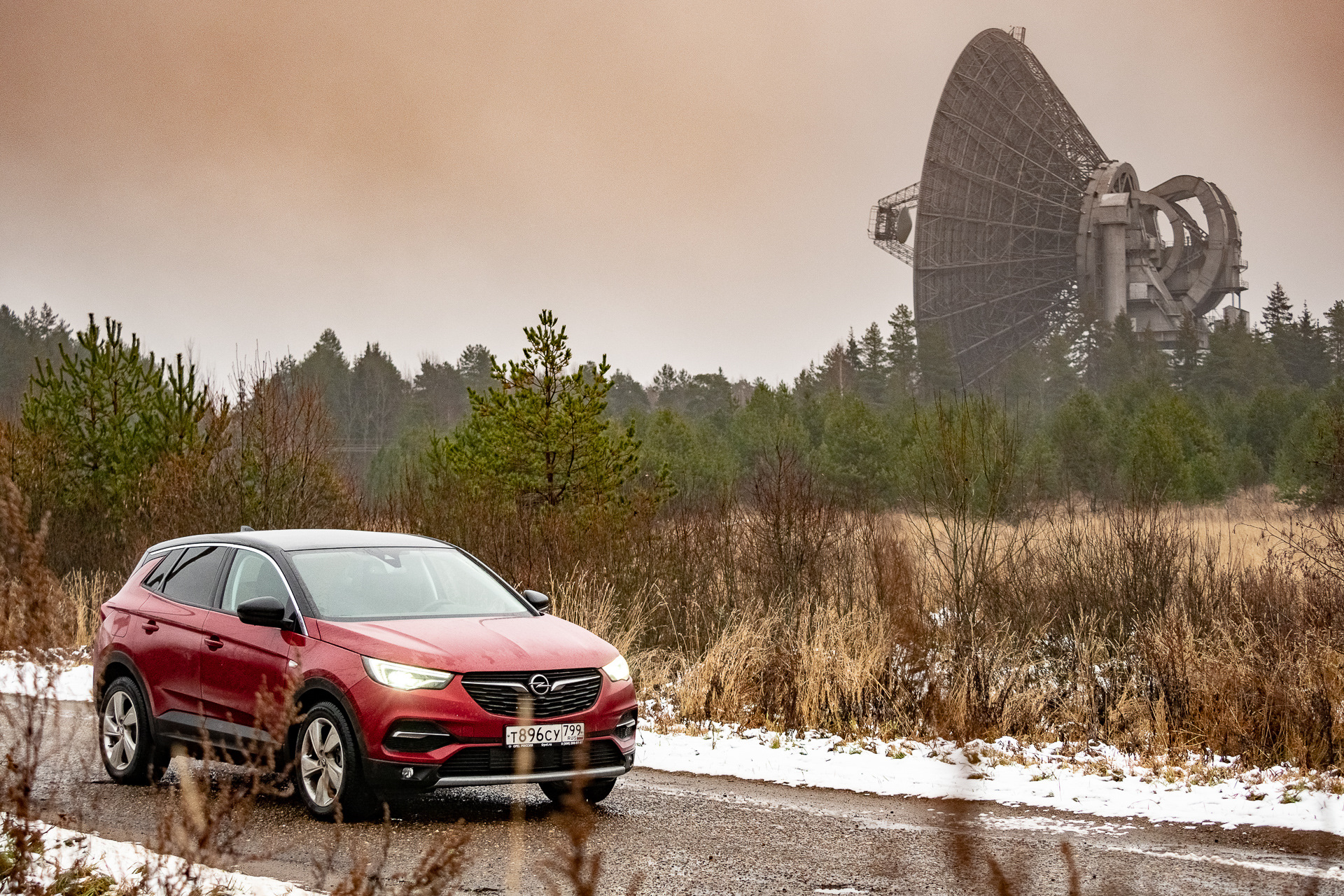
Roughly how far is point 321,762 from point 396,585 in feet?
4.71

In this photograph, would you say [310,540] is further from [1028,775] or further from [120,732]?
[1028,775]

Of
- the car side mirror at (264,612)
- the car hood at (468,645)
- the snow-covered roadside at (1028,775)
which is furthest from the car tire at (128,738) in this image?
the snow-covered roadside at (1028,775)

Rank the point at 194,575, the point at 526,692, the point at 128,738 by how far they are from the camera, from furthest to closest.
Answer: the point at 194,575
the point at 128,738
the point at 526,692

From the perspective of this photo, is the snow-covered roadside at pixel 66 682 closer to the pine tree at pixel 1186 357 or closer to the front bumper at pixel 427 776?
the front bumper at pixel 427 776

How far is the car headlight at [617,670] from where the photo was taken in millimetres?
8906

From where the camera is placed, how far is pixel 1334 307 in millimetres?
105312

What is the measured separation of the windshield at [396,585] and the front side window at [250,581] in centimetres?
17

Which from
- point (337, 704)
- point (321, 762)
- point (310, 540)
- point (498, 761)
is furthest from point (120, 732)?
point (498, 761)

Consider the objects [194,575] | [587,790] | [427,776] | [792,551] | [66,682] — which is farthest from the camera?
[792,551]

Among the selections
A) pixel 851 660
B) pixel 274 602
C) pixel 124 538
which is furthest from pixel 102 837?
pixel 124 538

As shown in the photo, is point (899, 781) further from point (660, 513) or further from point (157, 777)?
point (660, 513)

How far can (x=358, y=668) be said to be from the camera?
8.38m

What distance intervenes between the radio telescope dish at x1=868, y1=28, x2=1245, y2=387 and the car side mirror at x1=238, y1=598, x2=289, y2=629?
206 feet

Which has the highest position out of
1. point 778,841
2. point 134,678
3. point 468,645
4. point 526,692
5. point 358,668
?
point 468,645
